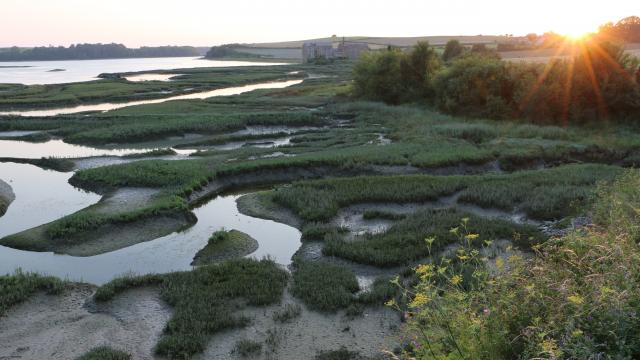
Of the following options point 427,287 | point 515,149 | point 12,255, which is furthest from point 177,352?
point 515,149

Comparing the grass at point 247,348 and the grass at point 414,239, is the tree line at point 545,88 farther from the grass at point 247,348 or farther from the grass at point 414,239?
the grass at point 247,348

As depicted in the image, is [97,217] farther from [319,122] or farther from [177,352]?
[319,122]

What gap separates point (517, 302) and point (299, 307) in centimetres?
710

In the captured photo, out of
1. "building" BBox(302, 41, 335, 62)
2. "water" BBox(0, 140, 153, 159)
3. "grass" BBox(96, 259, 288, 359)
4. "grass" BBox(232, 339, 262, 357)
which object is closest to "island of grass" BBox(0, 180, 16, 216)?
"water" BBox(0, 140, 153, 159)

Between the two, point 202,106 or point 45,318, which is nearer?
point 45,318

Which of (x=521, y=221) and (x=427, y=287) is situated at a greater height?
(x=427, y=287)

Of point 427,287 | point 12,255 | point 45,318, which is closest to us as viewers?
point 427,287

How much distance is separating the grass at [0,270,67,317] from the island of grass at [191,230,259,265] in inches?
169

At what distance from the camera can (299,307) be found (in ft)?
A: 43.5

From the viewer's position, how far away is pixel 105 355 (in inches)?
441

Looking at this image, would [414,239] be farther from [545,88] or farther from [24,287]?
[545,88]

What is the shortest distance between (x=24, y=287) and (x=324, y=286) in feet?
27.0

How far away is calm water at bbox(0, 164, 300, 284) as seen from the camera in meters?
17.1

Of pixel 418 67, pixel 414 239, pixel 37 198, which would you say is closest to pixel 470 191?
pixel 414 239
